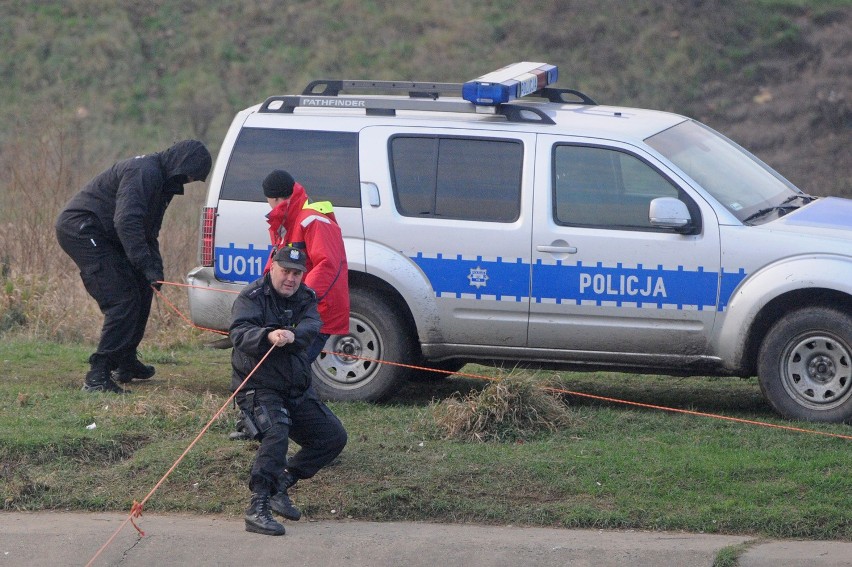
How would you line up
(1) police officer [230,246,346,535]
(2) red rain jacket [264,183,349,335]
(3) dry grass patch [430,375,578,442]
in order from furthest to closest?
(3) dry grass patch [430,375,578,442], (2) red rain jacket [264,183,349,335], (1) police officer [230,246,346,535]

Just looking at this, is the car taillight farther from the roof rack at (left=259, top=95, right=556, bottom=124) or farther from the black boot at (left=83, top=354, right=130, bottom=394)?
the black boot at (left=83, top=354, right=130, bottom=394)

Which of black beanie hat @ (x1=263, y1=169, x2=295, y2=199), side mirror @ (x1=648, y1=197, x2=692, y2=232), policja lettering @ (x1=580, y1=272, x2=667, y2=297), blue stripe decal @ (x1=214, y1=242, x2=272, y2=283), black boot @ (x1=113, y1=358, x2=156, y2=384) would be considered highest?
black beanie hat @ (x1=263, y1=169, x2=295, y2=199)

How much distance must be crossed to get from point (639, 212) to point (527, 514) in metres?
2.31

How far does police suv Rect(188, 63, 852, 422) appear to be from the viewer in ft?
23.0

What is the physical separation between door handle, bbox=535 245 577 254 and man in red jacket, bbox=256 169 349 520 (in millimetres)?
1426

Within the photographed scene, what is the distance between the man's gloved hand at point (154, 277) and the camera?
24.3 feet

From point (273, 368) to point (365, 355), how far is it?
2131 mm

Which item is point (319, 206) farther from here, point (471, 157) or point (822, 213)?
point (822, 213)

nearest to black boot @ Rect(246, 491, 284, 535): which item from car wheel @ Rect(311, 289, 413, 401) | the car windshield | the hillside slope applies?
car wheel @ Rect(311, 289, 413, 401)

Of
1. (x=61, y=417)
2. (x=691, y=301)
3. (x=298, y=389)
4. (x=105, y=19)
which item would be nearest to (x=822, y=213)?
(x=691, y=301)

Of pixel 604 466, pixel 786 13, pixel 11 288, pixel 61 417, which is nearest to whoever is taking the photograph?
pixel 604 466

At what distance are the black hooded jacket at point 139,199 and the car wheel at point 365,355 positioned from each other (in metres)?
1.23

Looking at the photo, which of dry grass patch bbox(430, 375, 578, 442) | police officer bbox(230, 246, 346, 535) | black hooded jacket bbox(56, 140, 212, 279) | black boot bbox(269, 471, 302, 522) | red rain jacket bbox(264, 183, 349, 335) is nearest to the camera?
police officer bbox(230, 246, 346, 535)

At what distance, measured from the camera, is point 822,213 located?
7.34m
